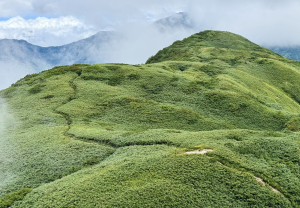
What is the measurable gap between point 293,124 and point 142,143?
26666 millimetres

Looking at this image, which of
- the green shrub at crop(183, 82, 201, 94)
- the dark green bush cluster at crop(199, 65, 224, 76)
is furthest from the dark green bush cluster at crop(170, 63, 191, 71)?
the green shrub at crop(183, 82, 201, 94)

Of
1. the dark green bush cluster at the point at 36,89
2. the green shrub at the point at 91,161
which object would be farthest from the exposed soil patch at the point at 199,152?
the dark green bush cluster at the point at 36,89

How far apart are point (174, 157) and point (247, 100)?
102 feet

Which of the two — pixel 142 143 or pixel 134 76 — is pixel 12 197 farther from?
pixel 134 76

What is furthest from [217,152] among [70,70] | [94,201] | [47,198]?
[70,70]

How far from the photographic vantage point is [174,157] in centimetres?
2045

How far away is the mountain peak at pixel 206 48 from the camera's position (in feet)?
312

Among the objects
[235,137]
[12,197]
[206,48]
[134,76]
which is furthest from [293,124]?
[206,48]

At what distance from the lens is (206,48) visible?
341ft

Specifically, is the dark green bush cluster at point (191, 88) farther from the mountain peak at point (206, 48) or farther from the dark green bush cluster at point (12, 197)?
the dark green bush cluster at point (12, 197)

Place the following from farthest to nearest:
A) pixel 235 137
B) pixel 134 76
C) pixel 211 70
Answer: pixel 211 70 → pixel 134 76 → pixel 235 137

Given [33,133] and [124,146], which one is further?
[33,133]

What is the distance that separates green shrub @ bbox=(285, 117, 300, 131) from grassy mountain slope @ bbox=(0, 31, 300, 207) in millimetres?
200

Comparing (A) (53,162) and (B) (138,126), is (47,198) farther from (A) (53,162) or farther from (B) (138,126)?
(B) (138,126)
